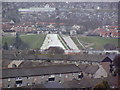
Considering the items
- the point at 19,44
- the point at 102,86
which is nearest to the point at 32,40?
the point at 19,44

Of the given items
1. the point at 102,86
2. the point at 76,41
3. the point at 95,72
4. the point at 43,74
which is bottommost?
the point at 76,41

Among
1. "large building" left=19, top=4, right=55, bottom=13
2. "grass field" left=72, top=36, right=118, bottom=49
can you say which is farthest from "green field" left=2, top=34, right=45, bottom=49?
"large building" left=19, top=4, right=55, bottom=13

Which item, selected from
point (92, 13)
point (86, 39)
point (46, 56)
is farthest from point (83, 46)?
point (92, 13)

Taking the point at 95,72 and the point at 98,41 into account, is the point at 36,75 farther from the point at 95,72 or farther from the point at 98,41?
the point at 98,41

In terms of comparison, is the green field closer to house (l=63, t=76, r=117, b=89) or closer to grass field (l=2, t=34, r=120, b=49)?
grass field (l=2, t=34, r=120, b=49)

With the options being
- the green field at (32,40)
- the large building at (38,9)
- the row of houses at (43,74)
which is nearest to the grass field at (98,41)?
the green field at (32,40)

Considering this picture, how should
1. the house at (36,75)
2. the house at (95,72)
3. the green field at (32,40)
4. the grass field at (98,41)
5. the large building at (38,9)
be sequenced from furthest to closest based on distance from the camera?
1. the large building at (38,9)
2. the green field at (32,40)
3. the grass field at (98,41)
4. the house at (95,72)
5. the house at (36,75)

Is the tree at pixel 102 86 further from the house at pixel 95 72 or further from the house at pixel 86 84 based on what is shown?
the house at pixel 95 72

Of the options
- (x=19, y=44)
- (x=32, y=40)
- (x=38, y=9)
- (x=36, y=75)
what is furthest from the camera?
(x=38, y=9)

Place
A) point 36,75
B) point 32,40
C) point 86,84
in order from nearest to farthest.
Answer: point 86,84
point 36,75
point 32,40

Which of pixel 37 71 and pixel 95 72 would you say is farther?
Answer: pixel 95 72
